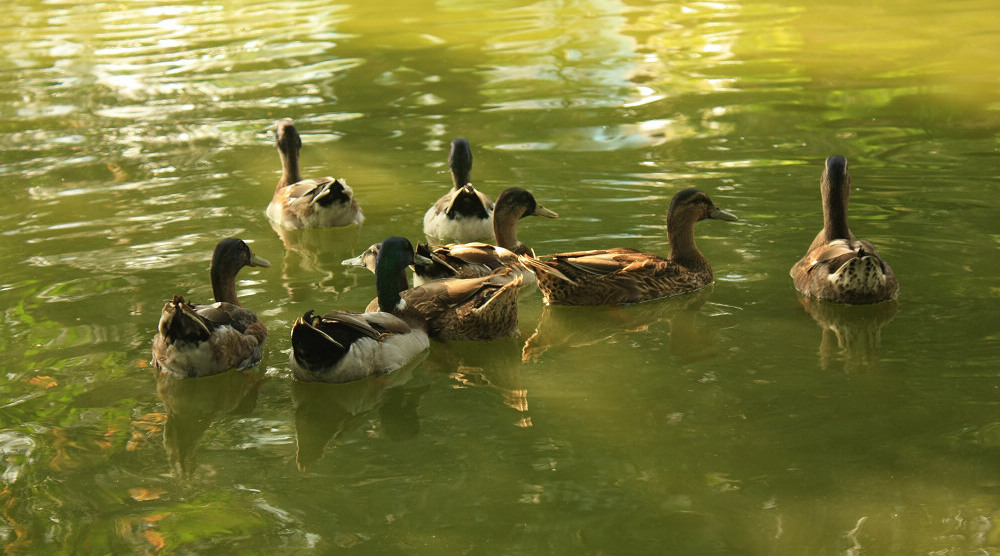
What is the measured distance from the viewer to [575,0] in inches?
969

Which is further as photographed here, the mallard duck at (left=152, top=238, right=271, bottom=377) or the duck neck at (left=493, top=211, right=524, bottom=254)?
the duck neck at (left=493, top=211, right=524, bottom=254)

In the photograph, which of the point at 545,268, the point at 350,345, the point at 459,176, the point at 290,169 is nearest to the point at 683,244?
the point at 545,268

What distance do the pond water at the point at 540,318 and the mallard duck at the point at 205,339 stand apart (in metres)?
0.15

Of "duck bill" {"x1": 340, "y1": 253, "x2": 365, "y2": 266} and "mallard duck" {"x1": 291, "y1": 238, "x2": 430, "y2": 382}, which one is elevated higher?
"mallard duck" {"x1": 291, "y1": 238, "x2": 430, "y2": 382}

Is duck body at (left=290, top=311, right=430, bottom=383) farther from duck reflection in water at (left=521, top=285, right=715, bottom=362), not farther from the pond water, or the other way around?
duck reflection in water at (left=521, top=285, right=715, bottom=362)

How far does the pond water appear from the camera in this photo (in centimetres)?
645

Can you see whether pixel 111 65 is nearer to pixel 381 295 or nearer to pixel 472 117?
pixel 472 117

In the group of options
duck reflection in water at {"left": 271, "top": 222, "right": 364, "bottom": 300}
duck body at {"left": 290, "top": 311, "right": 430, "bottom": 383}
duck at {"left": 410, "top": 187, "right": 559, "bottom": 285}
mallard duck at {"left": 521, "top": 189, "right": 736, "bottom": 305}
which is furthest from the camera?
duck reflection in water at {"left": 271, "top": 222, "right": 364, "bottom": 300}

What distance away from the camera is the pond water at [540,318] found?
6.45m

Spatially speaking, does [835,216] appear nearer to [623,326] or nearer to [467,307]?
[623,326]

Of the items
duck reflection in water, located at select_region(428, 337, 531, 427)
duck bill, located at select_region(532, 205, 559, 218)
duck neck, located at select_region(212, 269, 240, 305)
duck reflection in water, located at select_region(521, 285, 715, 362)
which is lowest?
duck reflection in water, located at select_region(521, 285, 715, 362)

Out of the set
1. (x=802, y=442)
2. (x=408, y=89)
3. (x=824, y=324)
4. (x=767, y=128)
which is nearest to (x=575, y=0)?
(x=408, y=89)

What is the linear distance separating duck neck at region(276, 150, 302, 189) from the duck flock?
8.18ft

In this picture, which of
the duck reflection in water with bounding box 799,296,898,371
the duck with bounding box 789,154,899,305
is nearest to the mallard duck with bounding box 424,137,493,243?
the duck with bounding box 789,154,899,305
